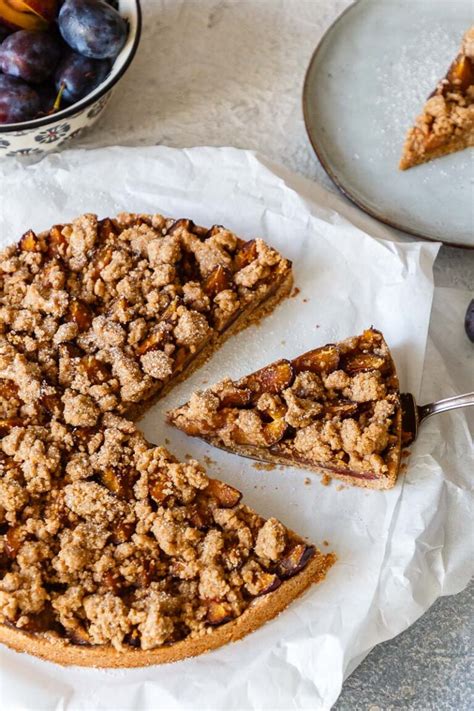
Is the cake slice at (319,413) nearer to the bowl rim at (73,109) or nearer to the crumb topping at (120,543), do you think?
the crumb topping at (120,543)

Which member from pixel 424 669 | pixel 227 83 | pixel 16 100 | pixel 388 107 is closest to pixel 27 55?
pixel 16 100

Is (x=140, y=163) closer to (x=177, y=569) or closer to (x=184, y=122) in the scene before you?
(x=184, y=122)

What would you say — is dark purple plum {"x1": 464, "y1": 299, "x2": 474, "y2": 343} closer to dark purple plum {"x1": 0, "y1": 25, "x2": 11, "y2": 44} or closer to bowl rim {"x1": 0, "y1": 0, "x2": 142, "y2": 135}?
bowl rim {"x1": 0, "y1": 0, "x2": 142, "y2": 135}

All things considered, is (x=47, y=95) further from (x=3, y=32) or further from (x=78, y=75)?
(x=3, y=32)

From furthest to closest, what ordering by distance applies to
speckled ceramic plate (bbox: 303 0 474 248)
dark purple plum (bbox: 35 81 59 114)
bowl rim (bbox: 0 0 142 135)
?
speckled ceramic plate (bbox: 303 0 474 248) → dark purple plum (bbox: 35 81 59 114) → bowl rim (bbox: 0 0 142 135)

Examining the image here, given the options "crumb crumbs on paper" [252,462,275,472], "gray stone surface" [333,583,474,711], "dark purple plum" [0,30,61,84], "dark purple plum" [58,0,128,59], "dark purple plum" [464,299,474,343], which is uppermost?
"dark purple plum" [58,0,128,59]

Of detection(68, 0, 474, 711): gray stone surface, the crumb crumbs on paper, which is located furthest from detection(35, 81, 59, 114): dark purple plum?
the crumb crumbs on paper

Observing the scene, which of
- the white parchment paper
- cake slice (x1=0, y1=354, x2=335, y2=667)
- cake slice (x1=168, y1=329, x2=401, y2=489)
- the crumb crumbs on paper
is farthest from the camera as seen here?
the crumb crumbs on paper
